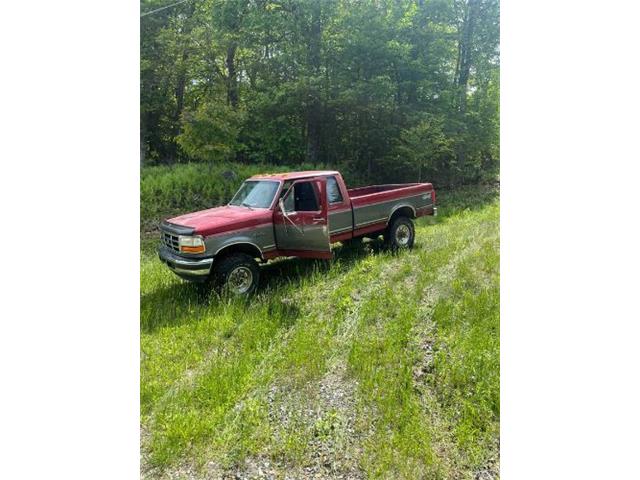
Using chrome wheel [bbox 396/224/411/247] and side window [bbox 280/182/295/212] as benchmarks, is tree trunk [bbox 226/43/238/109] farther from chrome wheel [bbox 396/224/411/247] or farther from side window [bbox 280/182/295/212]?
chrome wheel [bbox 396/224/411/247]

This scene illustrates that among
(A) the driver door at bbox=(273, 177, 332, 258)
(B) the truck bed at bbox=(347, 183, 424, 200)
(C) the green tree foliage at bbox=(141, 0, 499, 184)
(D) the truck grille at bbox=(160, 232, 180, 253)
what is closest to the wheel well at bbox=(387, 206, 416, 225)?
(B) the truck bed at bbox=(347, 183, 424, 200)

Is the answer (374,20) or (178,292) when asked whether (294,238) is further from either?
(374,20)

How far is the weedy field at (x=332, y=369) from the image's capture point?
7.19 ft

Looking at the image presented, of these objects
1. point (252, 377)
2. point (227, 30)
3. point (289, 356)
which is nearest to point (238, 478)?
point (252, 377)

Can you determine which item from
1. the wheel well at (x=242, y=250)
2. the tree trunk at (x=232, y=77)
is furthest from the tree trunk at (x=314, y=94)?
the wheel well at (x=242, y=250)

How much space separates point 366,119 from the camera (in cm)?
307

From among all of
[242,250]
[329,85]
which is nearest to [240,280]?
[242,250]

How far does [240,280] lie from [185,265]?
42 centimetres

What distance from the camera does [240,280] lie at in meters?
2.88

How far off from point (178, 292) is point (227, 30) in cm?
200

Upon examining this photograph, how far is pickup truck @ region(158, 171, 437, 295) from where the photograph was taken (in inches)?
107

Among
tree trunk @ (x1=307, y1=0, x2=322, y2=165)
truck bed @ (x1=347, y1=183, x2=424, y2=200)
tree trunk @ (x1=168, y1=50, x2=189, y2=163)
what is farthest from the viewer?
truck bed @ (x1=347, y1=183, x2=424, y2=200)

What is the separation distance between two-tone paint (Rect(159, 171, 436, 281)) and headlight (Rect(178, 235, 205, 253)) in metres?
0.03

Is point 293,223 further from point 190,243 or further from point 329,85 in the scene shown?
point 329,85
